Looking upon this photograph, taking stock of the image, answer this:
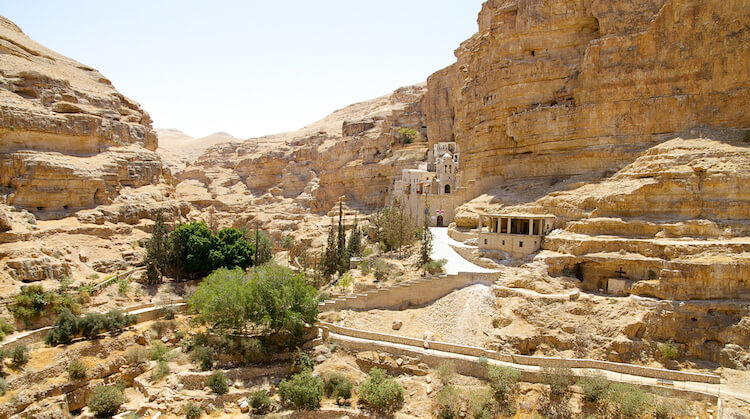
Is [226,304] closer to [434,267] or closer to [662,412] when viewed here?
[434,267]

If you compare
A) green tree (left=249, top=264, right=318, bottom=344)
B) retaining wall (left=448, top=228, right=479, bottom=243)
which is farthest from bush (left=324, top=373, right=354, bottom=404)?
retaining wall (left=448, top=228, right=479, bottom=243)

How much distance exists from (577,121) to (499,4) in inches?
461

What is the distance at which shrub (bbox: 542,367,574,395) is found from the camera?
1602cm

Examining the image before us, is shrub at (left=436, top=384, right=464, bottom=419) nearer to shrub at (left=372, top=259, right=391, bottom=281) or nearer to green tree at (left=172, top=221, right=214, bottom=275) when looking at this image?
shrub at (left=372, top=259, right=391, bottom=281)

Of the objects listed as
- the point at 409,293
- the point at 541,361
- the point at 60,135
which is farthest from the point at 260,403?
the point at 60,135

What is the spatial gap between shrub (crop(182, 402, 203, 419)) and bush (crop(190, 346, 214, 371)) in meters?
2.35

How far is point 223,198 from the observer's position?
58.7 meters

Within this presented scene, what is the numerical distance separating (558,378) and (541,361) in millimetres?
1188

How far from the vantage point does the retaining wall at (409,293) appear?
72.1 ft

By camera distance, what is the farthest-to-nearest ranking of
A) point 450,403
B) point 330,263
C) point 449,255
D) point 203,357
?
point 330,263 < point 449,255 < point 203,357 < point 450,403

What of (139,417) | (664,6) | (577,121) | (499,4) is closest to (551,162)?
(577,121)

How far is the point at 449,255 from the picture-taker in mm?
25266

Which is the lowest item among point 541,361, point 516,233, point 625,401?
point 625,401

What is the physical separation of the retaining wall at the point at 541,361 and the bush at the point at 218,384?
17.2ft
